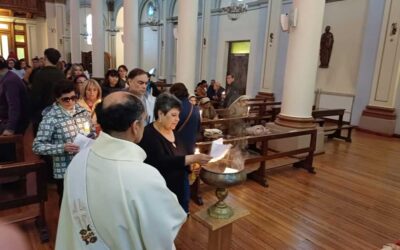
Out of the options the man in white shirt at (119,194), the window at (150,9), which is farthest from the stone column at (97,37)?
the man in white shirt at (119,194)

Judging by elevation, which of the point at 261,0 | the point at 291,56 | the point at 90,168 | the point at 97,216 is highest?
the point at 261,0

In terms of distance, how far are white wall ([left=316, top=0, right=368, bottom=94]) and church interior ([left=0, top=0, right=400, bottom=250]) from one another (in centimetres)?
3

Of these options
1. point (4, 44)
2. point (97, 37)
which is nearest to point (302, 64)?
point (97, 37)

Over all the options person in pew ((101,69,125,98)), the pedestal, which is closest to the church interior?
the pedestal

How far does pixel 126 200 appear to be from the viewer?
42.3 inches

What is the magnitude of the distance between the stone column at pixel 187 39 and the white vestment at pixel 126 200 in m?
5.59

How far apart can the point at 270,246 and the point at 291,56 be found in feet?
12.0

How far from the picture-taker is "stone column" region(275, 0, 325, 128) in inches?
202

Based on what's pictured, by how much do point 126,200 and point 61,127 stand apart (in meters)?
1.65

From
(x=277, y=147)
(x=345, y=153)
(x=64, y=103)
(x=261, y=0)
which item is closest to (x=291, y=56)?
(x=277, y=147)

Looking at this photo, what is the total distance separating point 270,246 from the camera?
9.07ft

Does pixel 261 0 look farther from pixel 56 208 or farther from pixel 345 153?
pixel 56 208

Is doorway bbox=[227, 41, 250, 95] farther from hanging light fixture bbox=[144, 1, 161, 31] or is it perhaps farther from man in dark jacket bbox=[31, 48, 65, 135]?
man in dark jacket bbox=[31, 48, 65, 135]

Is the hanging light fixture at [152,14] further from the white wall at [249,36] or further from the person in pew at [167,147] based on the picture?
the person in pew at [167,147]
